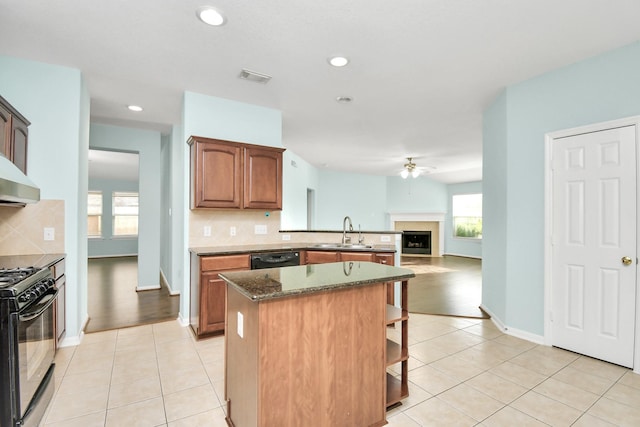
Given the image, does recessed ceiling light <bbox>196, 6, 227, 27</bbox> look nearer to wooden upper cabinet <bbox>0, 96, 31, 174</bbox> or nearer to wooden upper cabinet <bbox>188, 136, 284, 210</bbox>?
wooden upper cabinet <bbox>188, 136, 284, 210</bbox>

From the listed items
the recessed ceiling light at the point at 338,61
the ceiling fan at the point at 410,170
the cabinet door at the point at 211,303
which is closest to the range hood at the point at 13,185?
the cabinet door at the point at 211,303

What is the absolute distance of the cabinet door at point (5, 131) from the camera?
2.33m

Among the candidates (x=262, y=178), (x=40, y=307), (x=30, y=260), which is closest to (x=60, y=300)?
(x=30, y=260)

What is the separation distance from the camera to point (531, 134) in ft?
10.6

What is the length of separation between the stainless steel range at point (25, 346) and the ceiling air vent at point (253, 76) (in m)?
2.33

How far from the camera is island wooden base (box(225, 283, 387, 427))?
1.49m

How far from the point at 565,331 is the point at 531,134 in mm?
1987

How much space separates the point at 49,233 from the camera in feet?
9.55

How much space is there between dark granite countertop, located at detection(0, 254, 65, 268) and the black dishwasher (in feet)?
5.57

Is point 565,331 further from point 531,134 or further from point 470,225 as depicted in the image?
point 470,225

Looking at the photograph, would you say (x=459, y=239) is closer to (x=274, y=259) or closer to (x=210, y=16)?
(x=274, y=259)

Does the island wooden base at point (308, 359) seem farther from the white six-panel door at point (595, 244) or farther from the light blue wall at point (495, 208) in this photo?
the light blue wall at point (495, 208)

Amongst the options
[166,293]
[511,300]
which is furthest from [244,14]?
[166,293]

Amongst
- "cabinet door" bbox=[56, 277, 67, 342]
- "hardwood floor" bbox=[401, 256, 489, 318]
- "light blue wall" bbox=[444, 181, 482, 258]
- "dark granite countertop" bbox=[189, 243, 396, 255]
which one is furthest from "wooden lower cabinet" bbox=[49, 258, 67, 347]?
"light blue wall" bbox=[444, 181, 482, 258]
